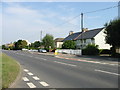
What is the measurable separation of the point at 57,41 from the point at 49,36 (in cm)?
2670

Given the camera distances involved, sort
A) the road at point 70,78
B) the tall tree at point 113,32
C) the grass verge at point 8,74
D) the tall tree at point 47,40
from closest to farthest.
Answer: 1. the road at point 70,78
2. the grass verge at point 8,74
3. the tall tree at point 113,32
4. the tall tree at point 47,40

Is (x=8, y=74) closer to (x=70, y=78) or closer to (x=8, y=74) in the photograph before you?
(x=8, y=74)

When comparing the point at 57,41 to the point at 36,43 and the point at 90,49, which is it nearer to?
the point at 36,43

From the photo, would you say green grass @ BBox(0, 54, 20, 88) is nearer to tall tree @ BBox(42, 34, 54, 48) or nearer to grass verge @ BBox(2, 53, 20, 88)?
grass verge @ BBox(2, 53, 20, 88)

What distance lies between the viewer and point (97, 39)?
69125 millimetres

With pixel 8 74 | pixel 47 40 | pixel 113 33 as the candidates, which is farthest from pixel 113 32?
pixel 47 40

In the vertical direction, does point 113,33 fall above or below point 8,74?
above

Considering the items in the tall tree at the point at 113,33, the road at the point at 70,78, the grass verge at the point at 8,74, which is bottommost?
the road at the point at 70,78

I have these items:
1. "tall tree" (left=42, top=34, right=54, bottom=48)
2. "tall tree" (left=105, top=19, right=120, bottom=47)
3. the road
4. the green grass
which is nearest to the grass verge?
the green grass

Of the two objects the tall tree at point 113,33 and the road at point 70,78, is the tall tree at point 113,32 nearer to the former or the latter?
the tall tree at point 113,33

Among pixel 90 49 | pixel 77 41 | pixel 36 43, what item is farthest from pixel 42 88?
pixel 36 43

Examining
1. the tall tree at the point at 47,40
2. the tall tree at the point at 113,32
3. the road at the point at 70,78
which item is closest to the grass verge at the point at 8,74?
the road at the point at 70,78

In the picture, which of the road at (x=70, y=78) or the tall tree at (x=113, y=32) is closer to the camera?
the road at (x=70, y=78)

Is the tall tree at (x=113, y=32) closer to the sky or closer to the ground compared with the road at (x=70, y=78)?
closer to the sky
